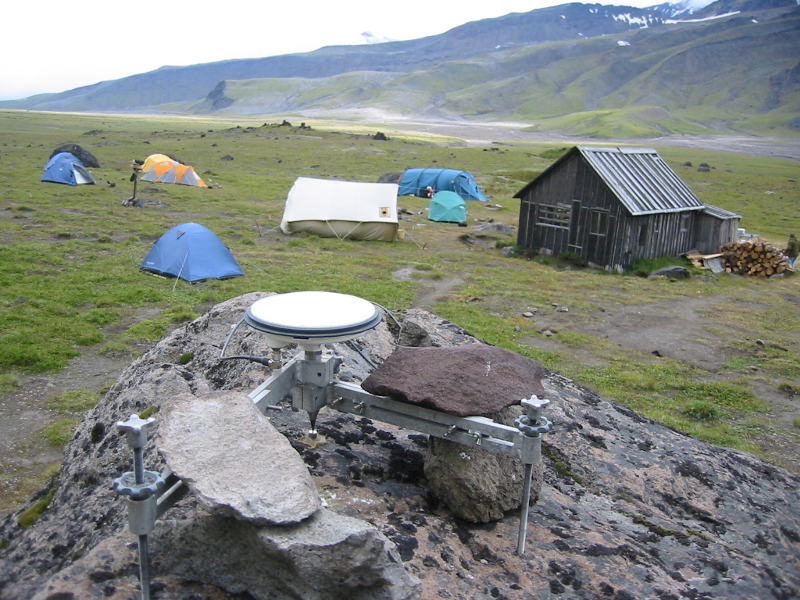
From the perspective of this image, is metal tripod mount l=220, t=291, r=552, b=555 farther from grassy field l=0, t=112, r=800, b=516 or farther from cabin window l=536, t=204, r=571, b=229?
cabin window l=536, t=204, r=571, b=229

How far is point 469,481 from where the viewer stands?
4.00 metres

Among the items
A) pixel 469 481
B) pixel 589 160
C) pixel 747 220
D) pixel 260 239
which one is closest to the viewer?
pixel 469 481

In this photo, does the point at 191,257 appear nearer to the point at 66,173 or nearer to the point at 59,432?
the point at 59,432

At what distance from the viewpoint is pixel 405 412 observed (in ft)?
13.1

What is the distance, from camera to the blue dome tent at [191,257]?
17.8m

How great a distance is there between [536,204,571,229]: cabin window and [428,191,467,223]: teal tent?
7.29 meters

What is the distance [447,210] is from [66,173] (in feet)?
67.2

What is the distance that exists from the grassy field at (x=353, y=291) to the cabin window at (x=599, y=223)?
1.49 meters

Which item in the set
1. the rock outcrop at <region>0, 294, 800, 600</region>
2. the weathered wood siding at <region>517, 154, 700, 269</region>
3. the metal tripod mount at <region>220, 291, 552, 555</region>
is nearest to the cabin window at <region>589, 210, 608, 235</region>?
the weathered wood siding at <region>517, 154, 700, 269</region>

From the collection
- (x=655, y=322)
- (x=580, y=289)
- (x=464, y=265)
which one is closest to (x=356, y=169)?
(x=464, y=265)

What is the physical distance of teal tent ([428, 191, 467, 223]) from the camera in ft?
105

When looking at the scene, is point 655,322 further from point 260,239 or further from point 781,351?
point 260,239

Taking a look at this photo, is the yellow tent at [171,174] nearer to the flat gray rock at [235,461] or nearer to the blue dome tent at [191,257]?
the blue dome tent at [191,257]

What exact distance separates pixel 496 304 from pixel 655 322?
13.8ft
